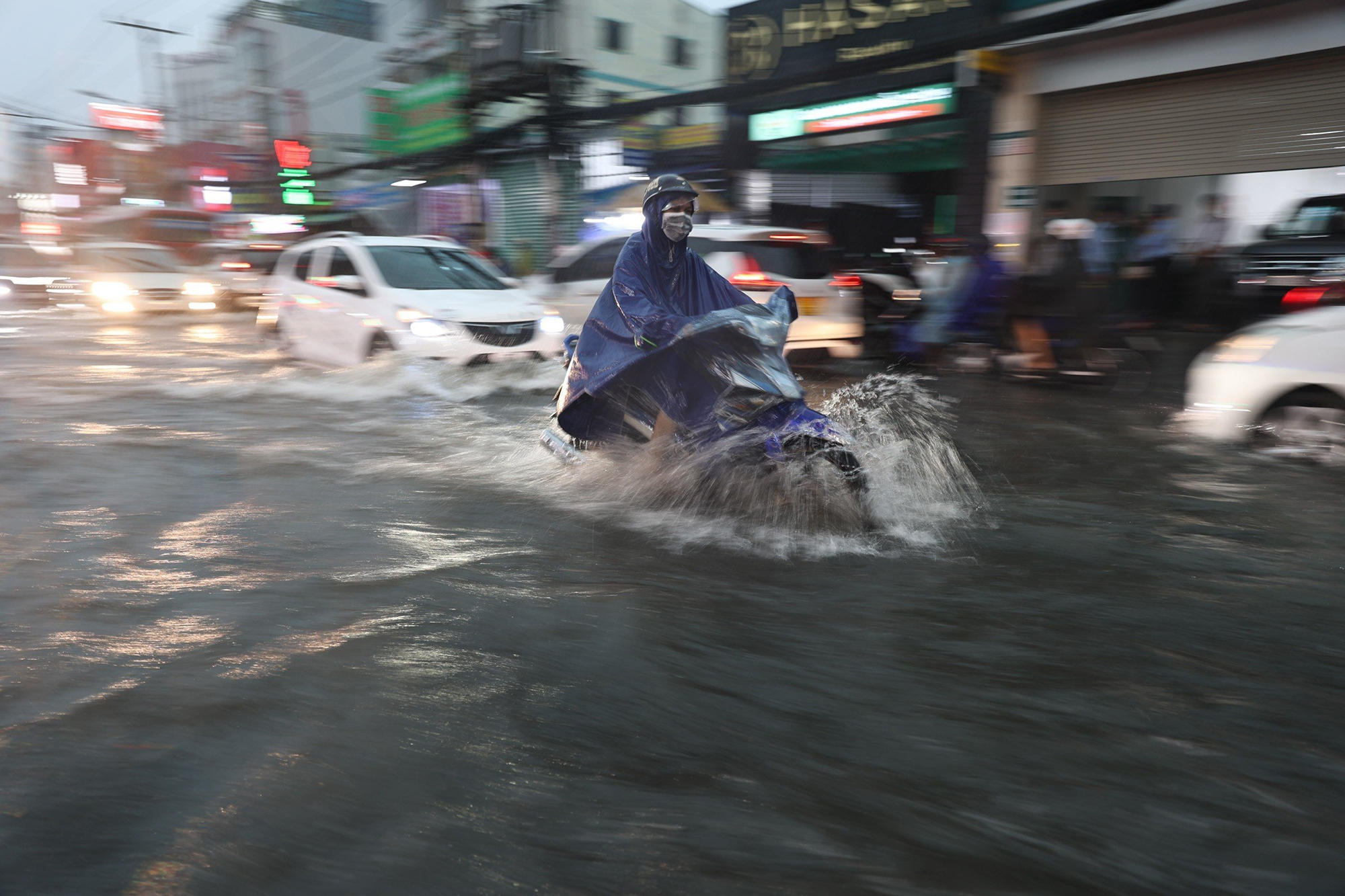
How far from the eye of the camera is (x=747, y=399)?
439cm

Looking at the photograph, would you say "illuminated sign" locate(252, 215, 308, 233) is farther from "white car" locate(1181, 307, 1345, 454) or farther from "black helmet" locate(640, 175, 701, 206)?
"white car" locate(1181, 307, 1345, 454)

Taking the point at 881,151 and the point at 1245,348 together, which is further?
the point at 881,151

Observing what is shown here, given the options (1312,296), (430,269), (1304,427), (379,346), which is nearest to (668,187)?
(1304,427)

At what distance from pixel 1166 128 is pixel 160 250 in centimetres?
1917

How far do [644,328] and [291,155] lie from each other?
4204cm

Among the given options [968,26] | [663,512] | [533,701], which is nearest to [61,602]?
[533,701]

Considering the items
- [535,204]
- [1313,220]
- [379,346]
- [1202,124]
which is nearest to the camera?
[379,346]

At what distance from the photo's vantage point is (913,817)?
2.29m

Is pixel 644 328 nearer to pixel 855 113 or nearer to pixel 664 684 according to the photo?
pixel 664 684

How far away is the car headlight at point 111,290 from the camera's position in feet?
63.6

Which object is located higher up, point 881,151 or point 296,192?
point 296,192

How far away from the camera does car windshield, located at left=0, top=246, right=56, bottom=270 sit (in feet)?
75.2

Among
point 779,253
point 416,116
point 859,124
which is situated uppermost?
point 416,116

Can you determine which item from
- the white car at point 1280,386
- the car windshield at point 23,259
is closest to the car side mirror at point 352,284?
the white car at point 1280,386
